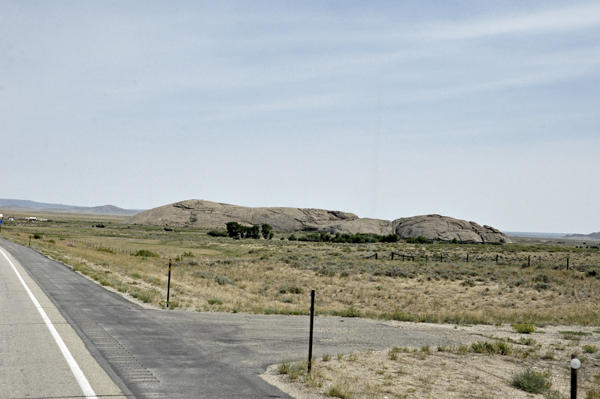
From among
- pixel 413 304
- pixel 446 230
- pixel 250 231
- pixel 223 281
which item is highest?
pixel 446 230

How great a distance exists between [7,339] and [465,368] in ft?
31.7

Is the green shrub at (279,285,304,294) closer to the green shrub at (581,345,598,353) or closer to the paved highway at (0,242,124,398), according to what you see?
the paved highway at (0,242,124,398)

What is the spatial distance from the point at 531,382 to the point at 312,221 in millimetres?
149180

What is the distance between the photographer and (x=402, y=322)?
16094 mm

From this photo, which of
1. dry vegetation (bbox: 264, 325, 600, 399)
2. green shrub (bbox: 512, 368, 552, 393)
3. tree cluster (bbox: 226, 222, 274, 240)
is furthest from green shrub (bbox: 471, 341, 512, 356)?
tree cluster (bbox: 226, 222, 274, 240)

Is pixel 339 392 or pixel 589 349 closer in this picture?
pixel 339 392

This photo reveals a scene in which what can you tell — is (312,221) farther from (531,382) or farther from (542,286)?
(531,382)

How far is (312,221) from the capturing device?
158 metres

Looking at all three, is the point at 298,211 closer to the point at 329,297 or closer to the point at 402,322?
the point at 329,297

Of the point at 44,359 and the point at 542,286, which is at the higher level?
the point at 44,359

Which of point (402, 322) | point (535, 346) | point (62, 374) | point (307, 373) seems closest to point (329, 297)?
point (402, 322)

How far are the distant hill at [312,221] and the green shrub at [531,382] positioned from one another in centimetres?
10658

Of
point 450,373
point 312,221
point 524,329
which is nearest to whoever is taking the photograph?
point 450,373

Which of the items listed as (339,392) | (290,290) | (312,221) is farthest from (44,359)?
(312,221)
